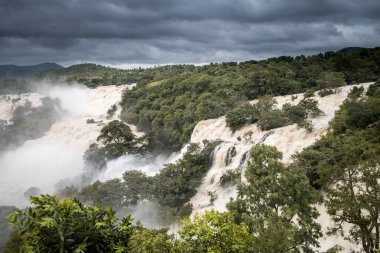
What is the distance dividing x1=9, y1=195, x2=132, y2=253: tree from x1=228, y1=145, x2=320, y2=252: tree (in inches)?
245

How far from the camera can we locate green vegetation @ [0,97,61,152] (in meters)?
79.2

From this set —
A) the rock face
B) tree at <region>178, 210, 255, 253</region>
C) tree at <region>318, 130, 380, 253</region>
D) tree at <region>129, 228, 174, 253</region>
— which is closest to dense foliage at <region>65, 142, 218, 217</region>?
the rock face

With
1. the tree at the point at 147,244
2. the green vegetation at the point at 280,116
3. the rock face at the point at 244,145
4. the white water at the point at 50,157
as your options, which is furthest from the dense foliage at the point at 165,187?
the white water at the point at 50,157

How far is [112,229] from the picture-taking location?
12.2 m

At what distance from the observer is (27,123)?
3282 inches

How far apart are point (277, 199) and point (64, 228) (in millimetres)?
9435

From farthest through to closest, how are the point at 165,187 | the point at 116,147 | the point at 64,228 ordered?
the point at 116,147
the point at 165,187
the point at 64,228

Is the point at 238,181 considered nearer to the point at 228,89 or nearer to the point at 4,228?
the point at 4,228

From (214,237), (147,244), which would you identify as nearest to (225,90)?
(214,237)

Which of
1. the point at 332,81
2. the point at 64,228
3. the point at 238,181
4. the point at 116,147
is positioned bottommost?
the point at 116,147

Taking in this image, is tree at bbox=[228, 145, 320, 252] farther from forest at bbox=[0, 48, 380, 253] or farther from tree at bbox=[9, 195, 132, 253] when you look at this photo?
tree at bbox=[9, 195, 132, 253]

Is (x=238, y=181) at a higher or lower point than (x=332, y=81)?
lower

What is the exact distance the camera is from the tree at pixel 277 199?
1543 centimetres

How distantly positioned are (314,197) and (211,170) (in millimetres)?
19567
